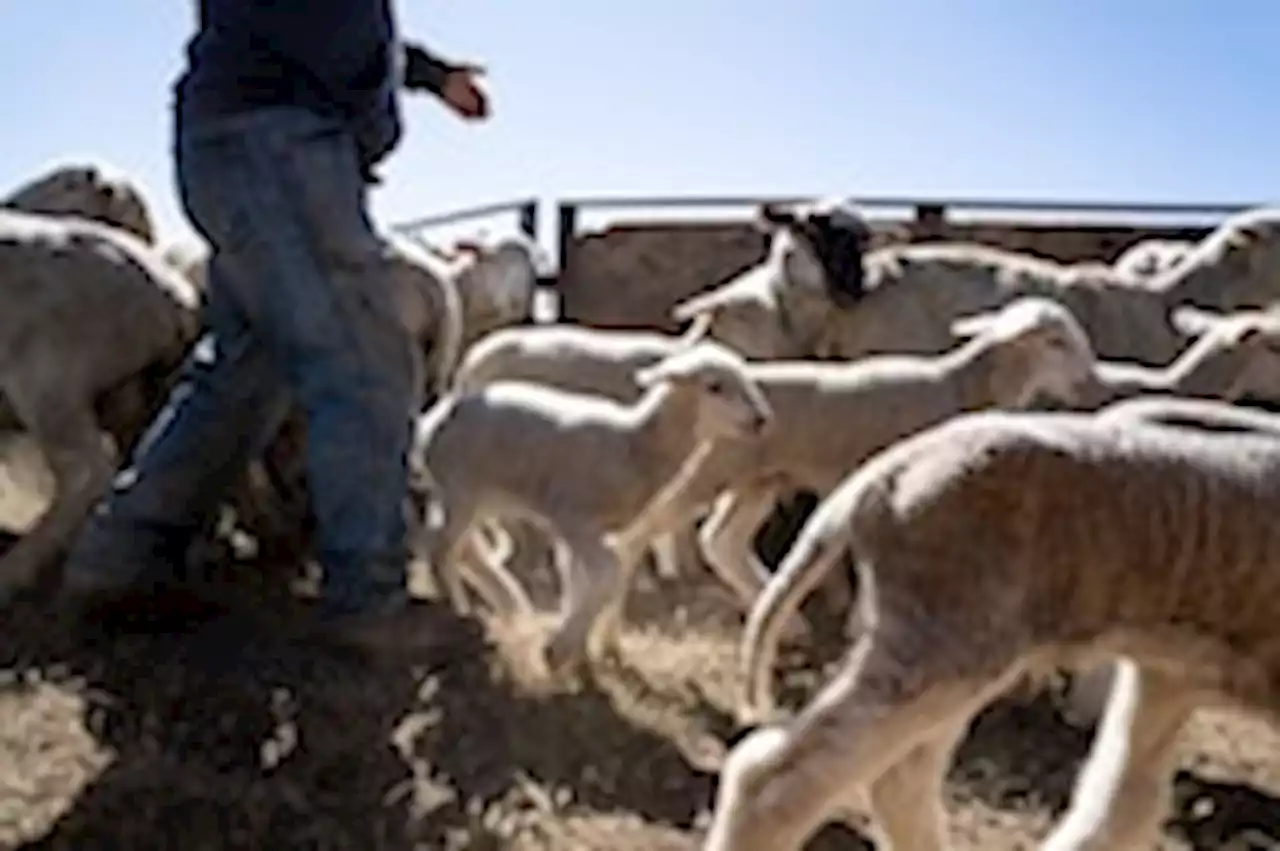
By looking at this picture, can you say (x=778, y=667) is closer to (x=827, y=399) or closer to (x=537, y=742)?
(x=827, y=399)

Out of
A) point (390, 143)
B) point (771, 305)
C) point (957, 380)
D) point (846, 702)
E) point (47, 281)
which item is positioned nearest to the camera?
point (846, 702)

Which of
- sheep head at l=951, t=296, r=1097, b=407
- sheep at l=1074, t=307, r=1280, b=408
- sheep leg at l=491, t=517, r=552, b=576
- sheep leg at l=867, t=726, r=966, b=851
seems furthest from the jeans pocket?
sheep at l=1074, t=307, r=1280, b=408

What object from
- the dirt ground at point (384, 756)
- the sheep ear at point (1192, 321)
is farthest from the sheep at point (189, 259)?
the sheep ear at point (1192, 321)

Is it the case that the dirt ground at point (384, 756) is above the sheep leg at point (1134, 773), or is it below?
below

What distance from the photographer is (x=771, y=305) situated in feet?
29.2

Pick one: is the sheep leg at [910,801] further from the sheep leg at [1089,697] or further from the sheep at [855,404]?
the sheep at [855,404]

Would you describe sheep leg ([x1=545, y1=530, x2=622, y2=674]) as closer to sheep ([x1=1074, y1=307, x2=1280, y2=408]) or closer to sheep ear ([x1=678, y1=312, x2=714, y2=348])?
sheep ([x1=1074, y1=307, x2=1280, y2=408])

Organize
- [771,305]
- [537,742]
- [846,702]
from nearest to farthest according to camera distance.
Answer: [846,702]
[537,742]
[771,305]

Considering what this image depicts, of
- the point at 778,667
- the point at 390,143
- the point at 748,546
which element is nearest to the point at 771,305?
the point at 748,546

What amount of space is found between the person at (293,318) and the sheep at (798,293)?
2921 millimetres

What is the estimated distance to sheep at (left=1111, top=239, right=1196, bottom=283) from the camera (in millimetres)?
10105

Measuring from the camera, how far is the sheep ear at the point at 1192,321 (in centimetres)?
867

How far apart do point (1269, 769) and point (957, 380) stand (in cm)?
152

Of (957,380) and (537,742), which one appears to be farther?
(957,380)
